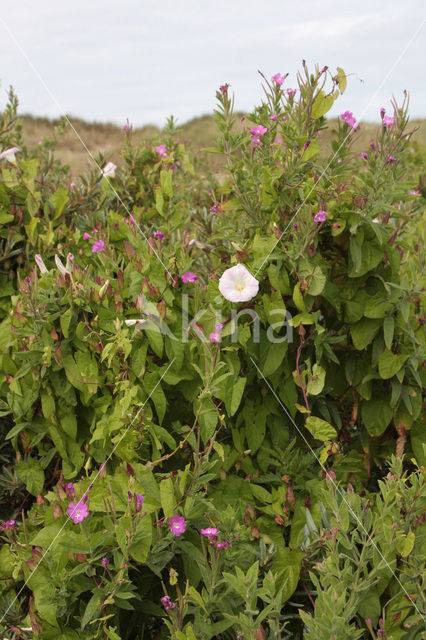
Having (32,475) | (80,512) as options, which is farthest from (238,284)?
(32,475)

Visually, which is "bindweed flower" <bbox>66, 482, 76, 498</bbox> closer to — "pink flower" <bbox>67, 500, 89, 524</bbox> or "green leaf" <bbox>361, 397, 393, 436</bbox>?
"pink flower" <bbox>67, 500, 89, 524</bbox>

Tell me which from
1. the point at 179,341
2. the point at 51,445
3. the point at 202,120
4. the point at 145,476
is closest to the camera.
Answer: the point at 145,476

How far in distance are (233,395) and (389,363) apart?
54cm

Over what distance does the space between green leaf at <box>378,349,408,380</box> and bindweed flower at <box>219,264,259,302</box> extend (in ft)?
1.68

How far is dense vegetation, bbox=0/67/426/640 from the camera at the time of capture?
62.0 inches

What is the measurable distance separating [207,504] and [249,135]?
1.35 metres

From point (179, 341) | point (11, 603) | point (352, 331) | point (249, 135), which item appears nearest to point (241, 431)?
point (179, 341)

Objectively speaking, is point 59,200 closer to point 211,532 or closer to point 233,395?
point 233,395

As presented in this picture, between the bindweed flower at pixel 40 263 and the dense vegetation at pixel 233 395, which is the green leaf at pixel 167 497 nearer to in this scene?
the dense vegetation at pixel 233 395

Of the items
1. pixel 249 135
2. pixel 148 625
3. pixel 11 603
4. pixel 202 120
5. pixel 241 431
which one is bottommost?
pixel 202 120

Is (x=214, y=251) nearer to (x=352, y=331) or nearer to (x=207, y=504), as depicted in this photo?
(x=352, y=331)

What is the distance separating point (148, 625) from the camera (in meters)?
1.97

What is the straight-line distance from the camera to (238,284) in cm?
177

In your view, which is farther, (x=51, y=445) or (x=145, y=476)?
(x=51, y=445)
